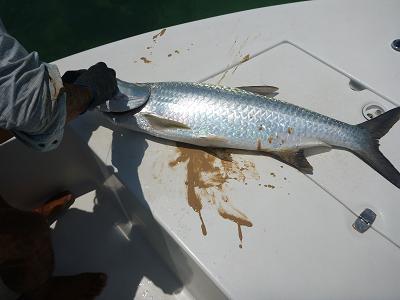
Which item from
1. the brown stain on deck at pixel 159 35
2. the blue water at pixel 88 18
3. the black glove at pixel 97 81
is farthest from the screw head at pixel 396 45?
the blue water at pixel 88 18

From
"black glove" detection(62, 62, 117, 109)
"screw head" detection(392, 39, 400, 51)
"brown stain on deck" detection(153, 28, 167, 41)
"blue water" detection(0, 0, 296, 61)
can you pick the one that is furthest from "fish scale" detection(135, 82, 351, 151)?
"blue water" detection(0, 0, 296, 61)

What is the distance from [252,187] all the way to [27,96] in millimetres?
1076

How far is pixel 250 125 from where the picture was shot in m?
1.85

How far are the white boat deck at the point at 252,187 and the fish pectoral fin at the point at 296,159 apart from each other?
0.11 feet

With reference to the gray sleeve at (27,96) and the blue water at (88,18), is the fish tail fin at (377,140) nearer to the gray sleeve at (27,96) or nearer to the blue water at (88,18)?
the gray sleeve at (27,96)

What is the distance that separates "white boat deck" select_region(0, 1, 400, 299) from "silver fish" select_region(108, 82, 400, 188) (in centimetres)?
8

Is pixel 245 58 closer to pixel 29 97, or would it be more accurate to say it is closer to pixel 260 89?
pixel 260 89

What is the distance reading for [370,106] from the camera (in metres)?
2.05

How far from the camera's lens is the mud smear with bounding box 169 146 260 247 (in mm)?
1626

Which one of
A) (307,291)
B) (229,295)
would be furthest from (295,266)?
(229,295)

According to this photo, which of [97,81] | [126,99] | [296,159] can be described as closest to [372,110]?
[296,159]

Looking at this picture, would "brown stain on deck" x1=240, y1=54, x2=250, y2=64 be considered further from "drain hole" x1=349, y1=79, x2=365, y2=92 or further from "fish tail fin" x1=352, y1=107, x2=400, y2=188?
"fish tail fin" x1=352, y1=107, x2=400, y2=188

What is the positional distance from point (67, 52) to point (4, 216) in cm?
319

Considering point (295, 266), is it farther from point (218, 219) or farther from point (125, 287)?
point (125, 287)
